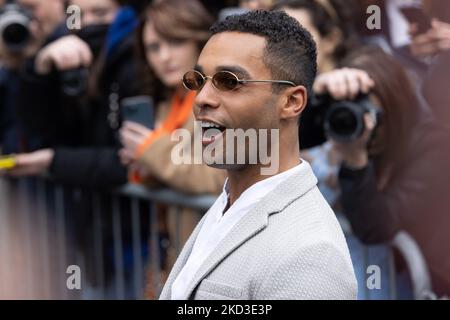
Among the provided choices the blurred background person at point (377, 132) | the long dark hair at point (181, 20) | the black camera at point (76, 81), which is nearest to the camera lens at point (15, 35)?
the black camera at point (76, 81)

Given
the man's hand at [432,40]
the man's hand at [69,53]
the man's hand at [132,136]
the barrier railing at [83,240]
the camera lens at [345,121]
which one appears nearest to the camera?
the camera lens at [345,121]

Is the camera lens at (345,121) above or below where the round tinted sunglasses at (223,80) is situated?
above

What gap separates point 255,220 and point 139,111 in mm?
2246

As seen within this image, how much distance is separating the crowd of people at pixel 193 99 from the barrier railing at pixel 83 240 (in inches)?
3.1

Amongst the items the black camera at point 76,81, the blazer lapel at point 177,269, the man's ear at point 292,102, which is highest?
the black camera at point 76,81

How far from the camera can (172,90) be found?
4.30 metres

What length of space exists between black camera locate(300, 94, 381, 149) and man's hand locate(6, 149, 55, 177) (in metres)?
1.72

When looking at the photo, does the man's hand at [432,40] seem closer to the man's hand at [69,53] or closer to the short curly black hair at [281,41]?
the short curly black hair at [281,41]

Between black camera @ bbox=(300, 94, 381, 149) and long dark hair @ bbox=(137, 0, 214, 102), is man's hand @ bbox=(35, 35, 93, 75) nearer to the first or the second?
long dark hair @ bbox=(137, 0, 214, 102)

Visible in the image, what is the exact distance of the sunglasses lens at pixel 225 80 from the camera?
6.68 feet

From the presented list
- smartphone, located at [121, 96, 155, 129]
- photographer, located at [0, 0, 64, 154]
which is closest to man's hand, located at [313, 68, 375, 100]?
smartphone, located at [121, 96, 155, 129]

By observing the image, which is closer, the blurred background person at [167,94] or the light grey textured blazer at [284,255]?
the light grey textured blazer at [284,255]

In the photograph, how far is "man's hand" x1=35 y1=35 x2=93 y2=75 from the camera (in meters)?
4.52
